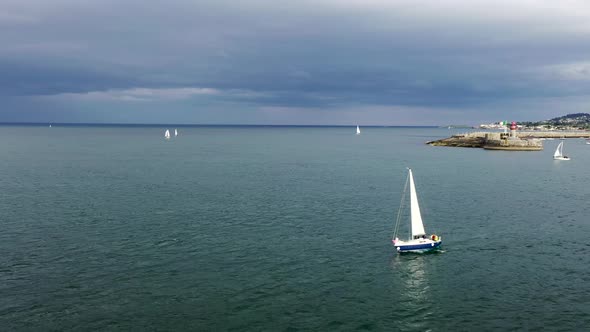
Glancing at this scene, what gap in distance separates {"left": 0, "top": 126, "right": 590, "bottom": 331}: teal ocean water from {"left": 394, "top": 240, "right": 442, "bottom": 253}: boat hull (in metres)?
0.90

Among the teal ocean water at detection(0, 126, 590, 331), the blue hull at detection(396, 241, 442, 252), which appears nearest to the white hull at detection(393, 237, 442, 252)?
the blue hull at detection(396, 241, 442, 252)

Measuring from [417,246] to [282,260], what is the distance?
1507cm

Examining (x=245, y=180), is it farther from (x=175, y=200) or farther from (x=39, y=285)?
(x=39, y=285)

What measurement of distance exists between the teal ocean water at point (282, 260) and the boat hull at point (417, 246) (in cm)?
90

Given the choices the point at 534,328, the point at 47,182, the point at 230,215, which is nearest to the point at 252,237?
the point at 230,215

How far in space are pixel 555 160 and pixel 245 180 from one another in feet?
376

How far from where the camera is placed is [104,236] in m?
54.1

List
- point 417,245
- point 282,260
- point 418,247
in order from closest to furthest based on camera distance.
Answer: point 282,260 < point 417,245 < point 418,247

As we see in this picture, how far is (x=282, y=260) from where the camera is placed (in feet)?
153

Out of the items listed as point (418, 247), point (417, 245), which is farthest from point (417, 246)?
point (418, 247)

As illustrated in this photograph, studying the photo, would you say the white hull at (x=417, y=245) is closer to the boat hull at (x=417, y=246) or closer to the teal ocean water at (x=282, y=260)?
the boat hull at (x=417, y=246)

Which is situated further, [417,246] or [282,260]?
[417,246]

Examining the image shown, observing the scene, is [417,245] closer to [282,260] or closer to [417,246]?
[417,246]

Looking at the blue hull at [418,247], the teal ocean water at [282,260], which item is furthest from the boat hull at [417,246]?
the teal ocean water at [282,260]
